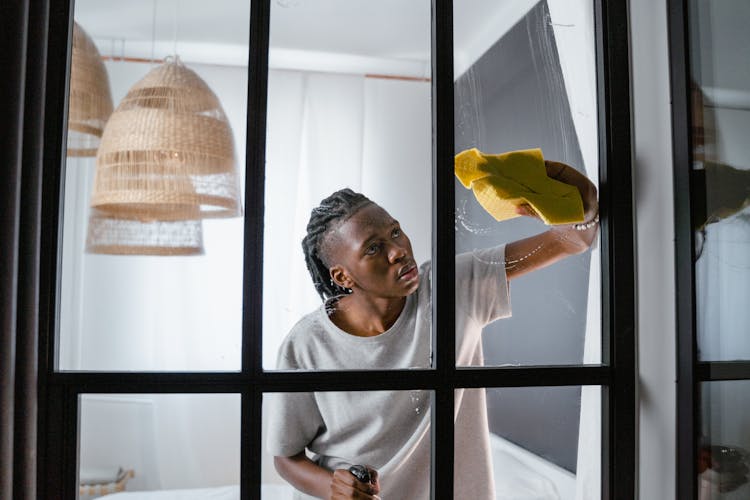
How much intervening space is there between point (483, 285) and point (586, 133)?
439 millimetres

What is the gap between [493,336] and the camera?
1.41 meters

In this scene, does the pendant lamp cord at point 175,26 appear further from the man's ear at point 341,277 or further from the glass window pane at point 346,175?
the man's ear at point 341,277

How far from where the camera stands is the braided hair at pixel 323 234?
4.35 ft

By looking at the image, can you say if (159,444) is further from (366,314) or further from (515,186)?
(515,186)

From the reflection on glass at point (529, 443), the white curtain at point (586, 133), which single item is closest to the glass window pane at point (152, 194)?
the reflection on glass at point (529, 443)

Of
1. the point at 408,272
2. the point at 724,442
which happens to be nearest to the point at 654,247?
the point at 724,442

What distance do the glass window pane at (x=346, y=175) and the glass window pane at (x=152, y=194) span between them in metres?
0.09

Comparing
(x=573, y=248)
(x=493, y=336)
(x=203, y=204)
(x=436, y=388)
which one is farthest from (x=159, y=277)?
(x=573, y=248)

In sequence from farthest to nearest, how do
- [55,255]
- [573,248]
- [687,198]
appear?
[573,248] → [687,198] → [55,255]

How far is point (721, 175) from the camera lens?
1.32 m

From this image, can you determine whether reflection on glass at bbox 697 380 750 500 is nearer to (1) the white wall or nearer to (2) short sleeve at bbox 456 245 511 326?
(1) the white wall

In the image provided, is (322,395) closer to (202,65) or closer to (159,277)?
(159,277)

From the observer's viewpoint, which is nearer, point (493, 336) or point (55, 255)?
point (55, 255)

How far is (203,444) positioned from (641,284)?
1022 millimetres
